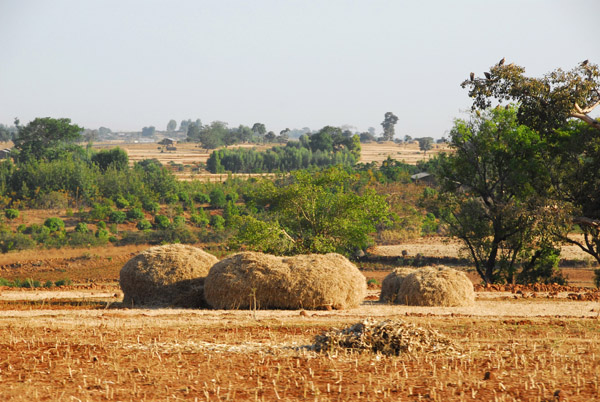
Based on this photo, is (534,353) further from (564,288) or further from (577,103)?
(577,103)

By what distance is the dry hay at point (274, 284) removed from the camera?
18.1 m

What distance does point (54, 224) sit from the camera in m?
49.4

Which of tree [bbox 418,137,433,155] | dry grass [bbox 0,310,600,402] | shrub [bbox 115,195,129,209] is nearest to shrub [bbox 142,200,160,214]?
shrub [bbox 115,195,129,209]

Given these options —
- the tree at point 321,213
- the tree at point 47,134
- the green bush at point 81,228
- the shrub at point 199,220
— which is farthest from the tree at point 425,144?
the tree at point 321,213

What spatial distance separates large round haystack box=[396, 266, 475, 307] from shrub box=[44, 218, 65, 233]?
3557 cm

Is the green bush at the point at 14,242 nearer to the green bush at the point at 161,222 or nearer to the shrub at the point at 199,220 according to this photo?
the green bush at the point at 161,222

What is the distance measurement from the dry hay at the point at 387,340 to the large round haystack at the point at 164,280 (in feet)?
26.6

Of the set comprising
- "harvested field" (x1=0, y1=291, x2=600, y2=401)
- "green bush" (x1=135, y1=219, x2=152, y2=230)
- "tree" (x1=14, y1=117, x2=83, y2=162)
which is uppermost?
"tree" (x1=14, y1=117, x2=83, y2=162)

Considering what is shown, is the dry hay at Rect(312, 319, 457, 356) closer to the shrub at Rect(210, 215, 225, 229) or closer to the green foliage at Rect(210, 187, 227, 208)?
the shrub at Rect(210, 215, 225, 229)

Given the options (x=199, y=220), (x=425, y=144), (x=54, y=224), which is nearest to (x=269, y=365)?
(x=54, y=224)

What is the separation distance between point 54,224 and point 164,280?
110ft

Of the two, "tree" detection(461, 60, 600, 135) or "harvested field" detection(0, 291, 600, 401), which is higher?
"tree" detection(461, 60, 600, 135)

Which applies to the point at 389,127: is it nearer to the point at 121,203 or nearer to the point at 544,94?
the point at 121,203

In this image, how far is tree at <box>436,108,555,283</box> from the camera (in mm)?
28547
